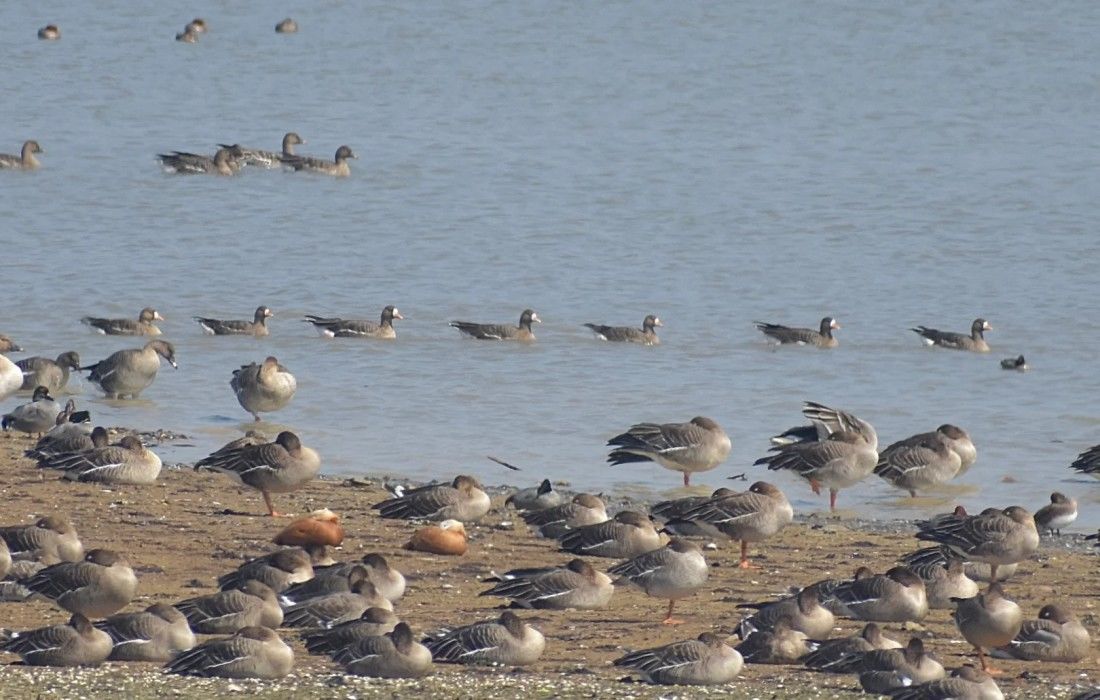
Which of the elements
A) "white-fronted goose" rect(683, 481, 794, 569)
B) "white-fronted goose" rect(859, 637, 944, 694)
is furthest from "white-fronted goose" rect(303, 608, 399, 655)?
"white-fronted goose" rect(683, 481, 794, 569)

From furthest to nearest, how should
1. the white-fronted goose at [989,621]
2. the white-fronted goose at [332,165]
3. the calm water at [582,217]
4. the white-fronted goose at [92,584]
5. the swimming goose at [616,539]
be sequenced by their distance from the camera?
1. the white-fronted goose at [332,165]
2. the calm water at [582,217]
3. the swimming goose at [616,539]
4. the white-fronted goose at [92,584]
5. the white-fronted goose at [989,621]

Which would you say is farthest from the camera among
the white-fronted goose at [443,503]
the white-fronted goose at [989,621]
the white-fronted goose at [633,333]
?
the white-fronted goose at [633,333]

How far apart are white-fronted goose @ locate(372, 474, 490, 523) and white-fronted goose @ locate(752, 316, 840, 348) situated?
28.9 feet

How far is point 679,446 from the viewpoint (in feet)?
54.8

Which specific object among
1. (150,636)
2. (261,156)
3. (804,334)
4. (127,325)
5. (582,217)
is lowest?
(127,325)

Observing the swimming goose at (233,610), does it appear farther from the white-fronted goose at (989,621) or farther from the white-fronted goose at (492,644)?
the white-fronted goose at (989,621)

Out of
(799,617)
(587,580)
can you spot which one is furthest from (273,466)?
(799,617)

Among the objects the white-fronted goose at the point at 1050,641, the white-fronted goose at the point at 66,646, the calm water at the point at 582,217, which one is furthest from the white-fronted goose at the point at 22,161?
the white-fronted goose at the point at 1050,641

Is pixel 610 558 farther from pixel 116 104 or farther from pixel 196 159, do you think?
pixel 116 104

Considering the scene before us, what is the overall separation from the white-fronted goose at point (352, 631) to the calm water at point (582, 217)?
610 centimetres

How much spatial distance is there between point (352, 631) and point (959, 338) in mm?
13329

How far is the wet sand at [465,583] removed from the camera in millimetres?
10242

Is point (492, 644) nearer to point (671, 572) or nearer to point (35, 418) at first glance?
point (671, 572)

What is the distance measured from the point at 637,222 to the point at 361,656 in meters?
21.0
